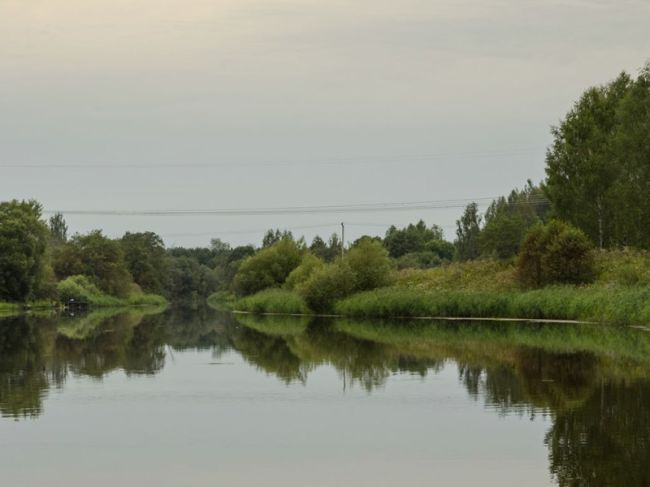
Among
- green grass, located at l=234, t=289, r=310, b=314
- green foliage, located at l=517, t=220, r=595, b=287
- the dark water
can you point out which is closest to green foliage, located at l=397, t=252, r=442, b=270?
green grass, located at l=234, t=289, r=310, b=314

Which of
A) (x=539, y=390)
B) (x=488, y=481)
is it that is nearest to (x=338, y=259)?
(x=539, y=390)

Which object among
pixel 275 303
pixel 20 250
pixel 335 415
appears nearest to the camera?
pixel 335 415

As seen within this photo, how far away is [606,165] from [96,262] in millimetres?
75015

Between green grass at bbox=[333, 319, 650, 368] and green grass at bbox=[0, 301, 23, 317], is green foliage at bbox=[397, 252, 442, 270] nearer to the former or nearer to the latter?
green grass at bbox=[0, 301, 23, 317]

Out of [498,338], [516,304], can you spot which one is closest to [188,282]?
[516,304]

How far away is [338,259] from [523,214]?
39960 millimetres

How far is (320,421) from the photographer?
18984 mm

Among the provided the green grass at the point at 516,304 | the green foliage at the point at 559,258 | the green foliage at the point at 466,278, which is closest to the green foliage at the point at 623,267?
the green foliage at the point at 559,258

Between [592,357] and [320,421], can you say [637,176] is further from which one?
[320,421]

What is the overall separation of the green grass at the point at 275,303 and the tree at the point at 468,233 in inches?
1139

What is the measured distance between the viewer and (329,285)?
221 ft

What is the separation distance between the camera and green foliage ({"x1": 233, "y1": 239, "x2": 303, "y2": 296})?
277ft

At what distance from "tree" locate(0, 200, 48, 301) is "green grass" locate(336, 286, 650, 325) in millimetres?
33231

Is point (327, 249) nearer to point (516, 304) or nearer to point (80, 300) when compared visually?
point (80, 300)
